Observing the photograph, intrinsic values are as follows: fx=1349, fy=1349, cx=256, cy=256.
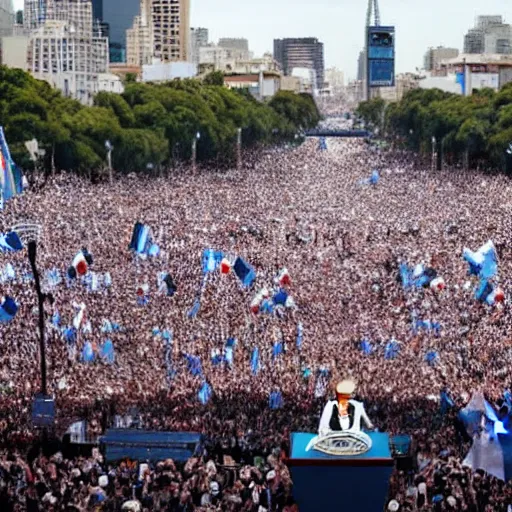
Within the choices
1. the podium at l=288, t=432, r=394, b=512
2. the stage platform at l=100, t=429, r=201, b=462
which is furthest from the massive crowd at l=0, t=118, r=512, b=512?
the podium at l=288, t=432, r=394, b=512

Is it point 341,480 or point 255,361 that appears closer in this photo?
point 341,480

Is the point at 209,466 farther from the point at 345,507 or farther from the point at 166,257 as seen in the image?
the point at 166,257

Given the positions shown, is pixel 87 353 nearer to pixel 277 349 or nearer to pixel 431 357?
pixel 277 349

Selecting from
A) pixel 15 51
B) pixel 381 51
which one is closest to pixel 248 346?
pixel 15 51

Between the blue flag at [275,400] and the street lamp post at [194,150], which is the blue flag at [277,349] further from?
the street lamp post at [194,150]

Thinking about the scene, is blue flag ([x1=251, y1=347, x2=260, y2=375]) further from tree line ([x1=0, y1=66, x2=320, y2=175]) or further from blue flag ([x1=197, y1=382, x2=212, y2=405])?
tree line ([x1=0, y1=66, x2=320, y2=175])

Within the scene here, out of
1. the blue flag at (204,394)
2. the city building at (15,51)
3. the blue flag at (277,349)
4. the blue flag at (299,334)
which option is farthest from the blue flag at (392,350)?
the city building at (15,51)
